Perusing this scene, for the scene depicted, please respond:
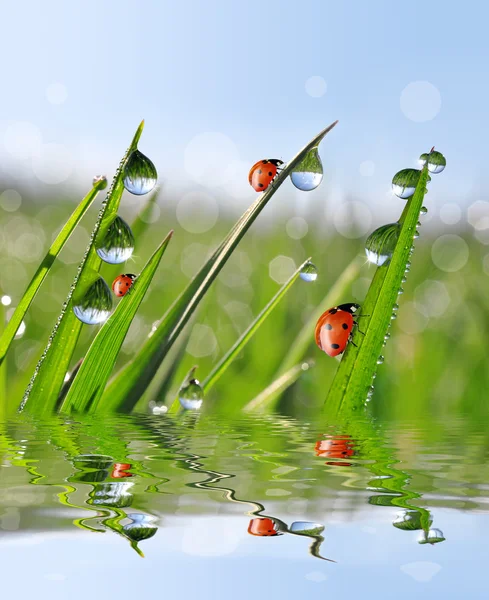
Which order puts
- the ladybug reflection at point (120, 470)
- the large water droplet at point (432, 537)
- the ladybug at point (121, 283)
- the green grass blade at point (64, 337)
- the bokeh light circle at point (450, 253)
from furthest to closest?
1. the bokeh light circle at point (450, 253)
2. the ladybug at point (121, 283)
3. the green grass blade at point (64, 337)
4. the ladybug reflection at point (120, 470)
5. the large water droplet at point (432, 537)

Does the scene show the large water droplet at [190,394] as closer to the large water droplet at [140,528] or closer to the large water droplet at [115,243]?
the large water droplet at [115,243]

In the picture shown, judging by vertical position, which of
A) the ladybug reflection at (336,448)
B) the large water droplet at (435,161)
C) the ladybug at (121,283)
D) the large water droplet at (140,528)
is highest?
the large water droplet at (435,161)

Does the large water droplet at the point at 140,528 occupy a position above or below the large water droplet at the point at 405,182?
below

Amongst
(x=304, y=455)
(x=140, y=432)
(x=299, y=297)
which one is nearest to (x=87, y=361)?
(x=140, y=432)

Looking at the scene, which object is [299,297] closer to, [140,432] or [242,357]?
[242,357]

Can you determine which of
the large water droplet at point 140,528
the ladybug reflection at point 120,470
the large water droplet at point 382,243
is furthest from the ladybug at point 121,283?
the large water droplet at point 140,528

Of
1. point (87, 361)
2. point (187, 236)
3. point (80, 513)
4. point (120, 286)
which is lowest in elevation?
point (80, 513)

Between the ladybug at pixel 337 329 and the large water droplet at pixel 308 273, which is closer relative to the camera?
the ladybug at pixel 337 329
